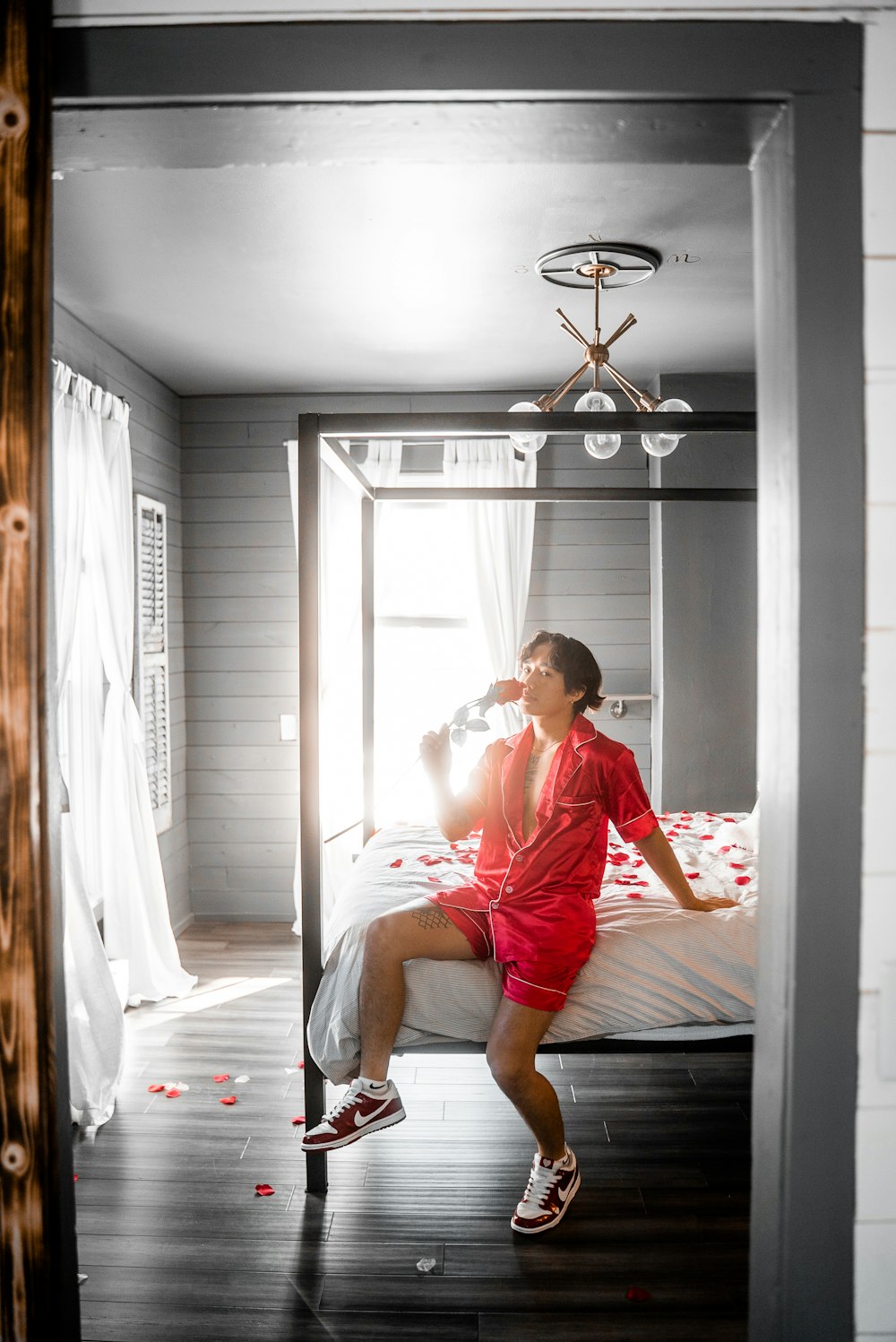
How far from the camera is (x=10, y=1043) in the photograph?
1.01 metres

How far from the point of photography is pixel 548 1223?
245 centimetres

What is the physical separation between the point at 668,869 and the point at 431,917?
689mm

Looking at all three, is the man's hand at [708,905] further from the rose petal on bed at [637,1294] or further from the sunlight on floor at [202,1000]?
the sunlight on floor at [202,1000]

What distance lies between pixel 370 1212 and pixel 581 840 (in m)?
1.13

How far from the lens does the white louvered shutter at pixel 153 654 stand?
14.9 ft

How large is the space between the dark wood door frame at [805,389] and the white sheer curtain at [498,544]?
13.1ft

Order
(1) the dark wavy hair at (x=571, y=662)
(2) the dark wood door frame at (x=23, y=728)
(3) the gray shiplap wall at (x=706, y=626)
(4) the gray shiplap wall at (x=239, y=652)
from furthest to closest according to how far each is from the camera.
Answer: (4) the gray shiplap wall at (x=239, y=652) → (3) the gray shiplap wall at (x=706, y=626) → (1) the dark wavy hair at (x=571, y=662) → (2) the dark wood door frame at (x=23, y=728)

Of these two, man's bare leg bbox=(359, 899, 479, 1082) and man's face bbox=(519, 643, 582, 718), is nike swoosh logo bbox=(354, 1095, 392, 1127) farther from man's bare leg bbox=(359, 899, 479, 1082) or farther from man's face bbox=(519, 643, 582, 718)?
man's face bbox=(519, 643, 582, 718)

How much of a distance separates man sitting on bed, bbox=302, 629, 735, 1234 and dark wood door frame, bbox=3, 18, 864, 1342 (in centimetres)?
142

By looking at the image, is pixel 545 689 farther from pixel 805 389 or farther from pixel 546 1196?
pixel 805 389

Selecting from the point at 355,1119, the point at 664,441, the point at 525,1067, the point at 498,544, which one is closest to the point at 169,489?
the point at 498,544

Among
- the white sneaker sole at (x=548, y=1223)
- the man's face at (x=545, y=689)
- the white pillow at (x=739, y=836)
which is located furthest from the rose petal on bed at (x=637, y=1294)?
the white pillow at (x=739, y=836)

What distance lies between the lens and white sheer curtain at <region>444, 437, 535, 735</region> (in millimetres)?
5086

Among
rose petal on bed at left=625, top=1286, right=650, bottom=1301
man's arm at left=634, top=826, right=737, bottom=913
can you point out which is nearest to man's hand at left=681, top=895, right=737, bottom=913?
man's arm at left=634, top=826, right=737, bottom=913
